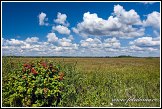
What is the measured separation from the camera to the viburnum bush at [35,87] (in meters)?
6.70

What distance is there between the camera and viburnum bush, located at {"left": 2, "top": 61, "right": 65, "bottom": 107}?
6.70m

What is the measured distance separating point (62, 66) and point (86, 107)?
250cm

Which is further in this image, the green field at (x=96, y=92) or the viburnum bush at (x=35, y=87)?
the green field at (x=96, y=92)

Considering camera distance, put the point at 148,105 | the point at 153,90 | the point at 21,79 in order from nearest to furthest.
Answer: the point at 21,79 < the point at 148,105 < the point at 153,90

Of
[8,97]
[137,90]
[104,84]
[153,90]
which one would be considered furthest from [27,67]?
[153,90]

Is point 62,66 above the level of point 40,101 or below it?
above

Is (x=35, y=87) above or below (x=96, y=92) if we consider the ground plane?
above

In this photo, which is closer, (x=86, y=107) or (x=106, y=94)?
(x=86, y=107)

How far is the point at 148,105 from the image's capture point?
24.5 feet

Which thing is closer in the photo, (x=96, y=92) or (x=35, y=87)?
(x=35, y=87)

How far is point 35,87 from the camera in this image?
6750 millimetres

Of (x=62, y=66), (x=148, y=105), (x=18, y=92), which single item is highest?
(x=62, y=66)

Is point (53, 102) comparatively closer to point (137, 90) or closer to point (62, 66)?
point (62, 66)

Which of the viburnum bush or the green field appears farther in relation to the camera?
the green field
